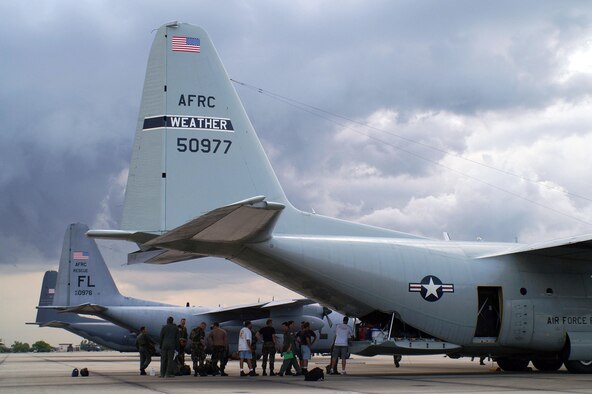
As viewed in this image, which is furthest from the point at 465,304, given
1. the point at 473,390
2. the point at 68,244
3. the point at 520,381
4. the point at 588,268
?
the point at 68,244

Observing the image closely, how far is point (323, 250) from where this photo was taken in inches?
681

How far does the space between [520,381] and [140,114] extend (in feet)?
34.1

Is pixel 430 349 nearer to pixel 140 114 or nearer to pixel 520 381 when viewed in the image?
pixel 520 381

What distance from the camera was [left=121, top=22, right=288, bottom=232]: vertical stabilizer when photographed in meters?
16.3

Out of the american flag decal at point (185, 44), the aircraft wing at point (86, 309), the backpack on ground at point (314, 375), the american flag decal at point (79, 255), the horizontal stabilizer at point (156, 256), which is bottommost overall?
the backpack on ground at point (314, 375)

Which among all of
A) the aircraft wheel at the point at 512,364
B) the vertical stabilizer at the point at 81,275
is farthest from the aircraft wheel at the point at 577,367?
the vertical stabilizer at the point at 81,275

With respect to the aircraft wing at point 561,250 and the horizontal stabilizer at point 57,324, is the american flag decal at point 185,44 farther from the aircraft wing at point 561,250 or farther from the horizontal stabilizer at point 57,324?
the horizontal stabilizer at point 57,324

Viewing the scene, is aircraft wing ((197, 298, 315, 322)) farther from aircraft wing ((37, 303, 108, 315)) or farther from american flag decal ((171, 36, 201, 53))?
american flag decal ((171, 36, 201, 53))

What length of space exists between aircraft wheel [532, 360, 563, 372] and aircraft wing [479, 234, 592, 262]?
3.08 meters

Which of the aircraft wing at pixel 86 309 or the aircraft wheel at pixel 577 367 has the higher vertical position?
the aircraft wing at pixel 86 309

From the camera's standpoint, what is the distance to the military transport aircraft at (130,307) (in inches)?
1192

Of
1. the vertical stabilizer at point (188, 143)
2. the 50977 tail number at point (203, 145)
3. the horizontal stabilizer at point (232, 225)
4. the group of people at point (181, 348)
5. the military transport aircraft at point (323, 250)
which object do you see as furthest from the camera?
the group of people at point (181, 348)

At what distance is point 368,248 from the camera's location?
17.9 meters

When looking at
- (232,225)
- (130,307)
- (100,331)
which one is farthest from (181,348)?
(100,331)
